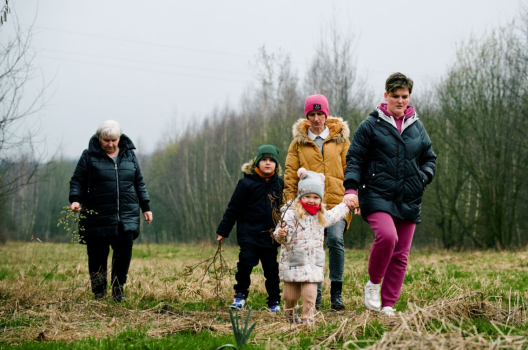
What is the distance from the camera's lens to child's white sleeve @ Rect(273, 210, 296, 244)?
4773 millimetres

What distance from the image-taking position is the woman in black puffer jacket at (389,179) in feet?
15.8

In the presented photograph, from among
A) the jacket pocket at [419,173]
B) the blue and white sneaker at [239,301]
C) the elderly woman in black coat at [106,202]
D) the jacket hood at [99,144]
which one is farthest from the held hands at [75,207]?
the jacket pocket at [419,173]

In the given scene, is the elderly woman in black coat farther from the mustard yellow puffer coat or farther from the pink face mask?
the pink face mask

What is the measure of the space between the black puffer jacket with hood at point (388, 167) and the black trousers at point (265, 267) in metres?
1.47

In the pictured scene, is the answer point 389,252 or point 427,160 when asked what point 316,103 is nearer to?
point 427,160

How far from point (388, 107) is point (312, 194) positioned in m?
1.12

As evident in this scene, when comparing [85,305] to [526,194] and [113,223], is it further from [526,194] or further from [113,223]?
[526,194]

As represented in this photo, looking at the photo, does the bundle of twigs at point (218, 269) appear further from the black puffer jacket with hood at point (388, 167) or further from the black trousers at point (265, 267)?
the black puffer jacket with hood at point (388, 167)

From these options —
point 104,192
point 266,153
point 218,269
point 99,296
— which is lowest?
point 99,296

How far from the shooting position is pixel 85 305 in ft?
18.4

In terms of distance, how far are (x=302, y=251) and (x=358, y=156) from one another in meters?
1.05

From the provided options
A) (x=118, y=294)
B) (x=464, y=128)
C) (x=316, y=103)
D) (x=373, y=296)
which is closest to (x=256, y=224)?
(x=316, y=103)

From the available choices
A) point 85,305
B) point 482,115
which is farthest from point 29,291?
point 482,115

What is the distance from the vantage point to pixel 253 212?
6.00 m
